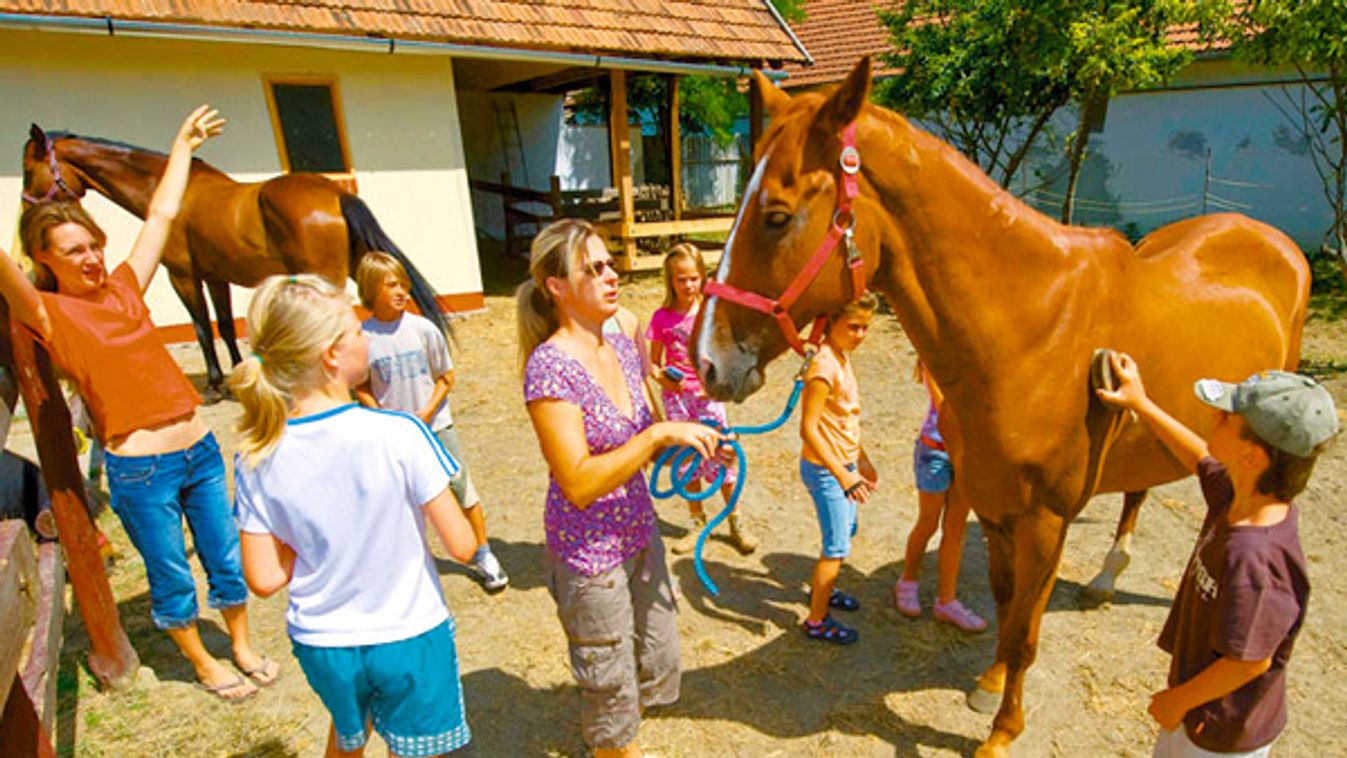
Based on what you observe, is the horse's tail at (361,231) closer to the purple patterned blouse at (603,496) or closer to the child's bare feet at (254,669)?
the child's bare feet at (254,669)

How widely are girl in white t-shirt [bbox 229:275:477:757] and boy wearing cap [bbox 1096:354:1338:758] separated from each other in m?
1.69

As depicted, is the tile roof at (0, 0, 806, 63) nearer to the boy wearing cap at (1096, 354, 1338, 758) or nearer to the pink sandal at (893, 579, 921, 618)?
the pink sandal at (893, 579, 921, 618)

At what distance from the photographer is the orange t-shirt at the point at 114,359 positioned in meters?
2.30

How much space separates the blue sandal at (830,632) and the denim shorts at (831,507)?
0.35 m

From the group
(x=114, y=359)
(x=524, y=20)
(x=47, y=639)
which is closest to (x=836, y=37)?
(x=524, y=20)

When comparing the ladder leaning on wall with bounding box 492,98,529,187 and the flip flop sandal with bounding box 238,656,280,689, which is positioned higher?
the ladder leaning on wall with bounding box 492,98,529,187

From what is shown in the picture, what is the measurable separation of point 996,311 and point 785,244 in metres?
0.66

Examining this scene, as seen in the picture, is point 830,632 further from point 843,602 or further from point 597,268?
point 597,268

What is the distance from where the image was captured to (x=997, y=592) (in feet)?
8.19

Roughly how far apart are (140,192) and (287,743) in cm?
515

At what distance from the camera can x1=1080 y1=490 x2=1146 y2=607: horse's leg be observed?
10.4 feet

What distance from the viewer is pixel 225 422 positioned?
559 cm

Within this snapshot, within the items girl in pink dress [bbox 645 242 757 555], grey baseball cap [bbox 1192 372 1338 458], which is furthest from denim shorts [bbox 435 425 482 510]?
grey baseball cap [bbox 1192 372 1338 458]

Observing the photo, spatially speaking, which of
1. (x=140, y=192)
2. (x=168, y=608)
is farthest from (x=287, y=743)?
(x=140, y=192)
